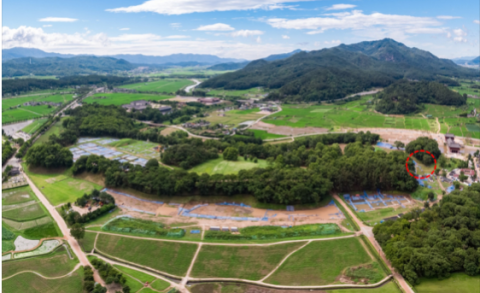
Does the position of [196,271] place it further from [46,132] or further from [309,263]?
[46,132]

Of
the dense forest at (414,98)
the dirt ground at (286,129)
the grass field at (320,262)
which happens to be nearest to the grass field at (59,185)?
the grass field at (320,262)

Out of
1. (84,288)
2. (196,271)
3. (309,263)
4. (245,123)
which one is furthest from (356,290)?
(245,123)

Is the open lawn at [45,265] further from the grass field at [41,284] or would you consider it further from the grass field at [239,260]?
the grass field at [239,260]

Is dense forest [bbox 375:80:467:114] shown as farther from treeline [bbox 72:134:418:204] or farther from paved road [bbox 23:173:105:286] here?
paved road [bbox 23:173:105:286]

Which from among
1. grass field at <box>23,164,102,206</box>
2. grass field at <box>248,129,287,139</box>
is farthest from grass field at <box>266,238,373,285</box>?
grass field at <box>248,129,287,139</box>

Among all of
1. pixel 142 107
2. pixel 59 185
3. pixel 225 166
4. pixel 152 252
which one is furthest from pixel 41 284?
pixel 142 107
